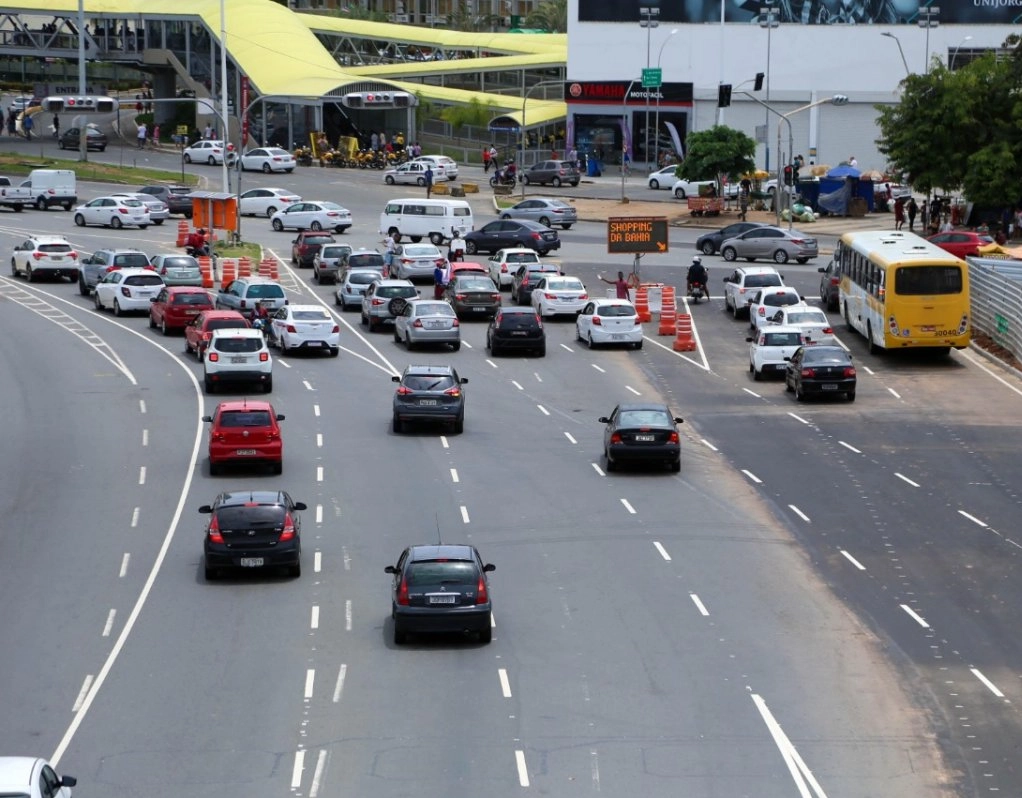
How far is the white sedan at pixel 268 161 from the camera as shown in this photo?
339 ft

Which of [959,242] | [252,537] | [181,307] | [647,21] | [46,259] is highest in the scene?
[647,21]

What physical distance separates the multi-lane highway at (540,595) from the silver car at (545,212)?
103 ft

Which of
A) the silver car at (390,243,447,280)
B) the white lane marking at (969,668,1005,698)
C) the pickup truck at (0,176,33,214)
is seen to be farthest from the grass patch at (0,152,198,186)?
the white lane marking at (969,668,1005,698)

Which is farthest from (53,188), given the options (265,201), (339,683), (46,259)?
(339,683)

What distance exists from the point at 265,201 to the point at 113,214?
7.58 m

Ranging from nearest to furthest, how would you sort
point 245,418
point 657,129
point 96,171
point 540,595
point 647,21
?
point 540,595, point 245,418, point 96,171, point 647,21, point 657,129

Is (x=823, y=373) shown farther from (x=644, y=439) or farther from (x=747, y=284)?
(x=747, y=284)

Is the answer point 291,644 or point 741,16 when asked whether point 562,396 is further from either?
point 741,16

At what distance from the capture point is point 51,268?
65.8m

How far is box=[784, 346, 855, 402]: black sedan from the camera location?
148 feet

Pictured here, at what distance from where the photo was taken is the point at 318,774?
21.2 metres

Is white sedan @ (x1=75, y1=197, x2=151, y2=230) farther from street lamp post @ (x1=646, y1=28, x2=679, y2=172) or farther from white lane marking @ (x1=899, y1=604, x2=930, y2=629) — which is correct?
white lane marking @ (x1=899, y1=604, x2=930, y2=629)

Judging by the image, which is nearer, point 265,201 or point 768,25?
point 265,201

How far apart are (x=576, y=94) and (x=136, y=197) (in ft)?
133
